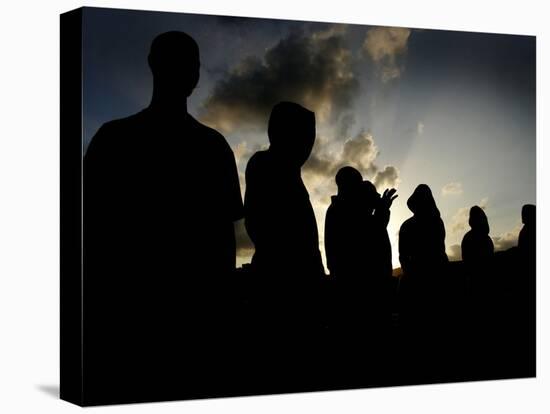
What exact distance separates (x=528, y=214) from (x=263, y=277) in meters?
2.76

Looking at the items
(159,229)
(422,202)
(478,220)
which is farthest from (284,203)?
(478,220)

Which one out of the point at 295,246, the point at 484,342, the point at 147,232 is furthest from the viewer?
the point at 484,342

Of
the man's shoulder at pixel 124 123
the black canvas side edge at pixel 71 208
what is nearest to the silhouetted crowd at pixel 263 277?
the man's shoulder at pixel 124 123

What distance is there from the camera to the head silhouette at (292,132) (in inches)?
458

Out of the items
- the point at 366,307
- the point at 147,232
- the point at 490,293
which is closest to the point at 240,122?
the point at 147,232

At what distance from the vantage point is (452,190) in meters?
12.4

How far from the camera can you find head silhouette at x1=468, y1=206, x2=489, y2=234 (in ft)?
41.0

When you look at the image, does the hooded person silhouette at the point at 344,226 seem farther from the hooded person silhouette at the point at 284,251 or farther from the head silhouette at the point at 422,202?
the head silhouette at the point at 422,202

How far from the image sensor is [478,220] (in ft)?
41.1

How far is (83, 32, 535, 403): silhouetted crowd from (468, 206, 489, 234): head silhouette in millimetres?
11

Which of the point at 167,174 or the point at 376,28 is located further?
the point at 376,28

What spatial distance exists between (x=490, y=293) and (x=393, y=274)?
1.06 meters

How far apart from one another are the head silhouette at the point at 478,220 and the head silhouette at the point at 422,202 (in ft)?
1.14

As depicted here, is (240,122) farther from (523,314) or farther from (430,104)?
(523,314)
